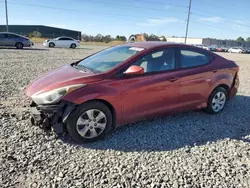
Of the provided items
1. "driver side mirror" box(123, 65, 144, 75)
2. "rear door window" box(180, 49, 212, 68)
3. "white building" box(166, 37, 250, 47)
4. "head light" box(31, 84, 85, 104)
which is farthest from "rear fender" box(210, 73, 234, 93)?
"white building" box(166, 37, 250, 47)

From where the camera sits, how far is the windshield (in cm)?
397

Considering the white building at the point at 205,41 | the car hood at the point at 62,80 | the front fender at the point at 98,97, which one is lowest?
the front fender at the point at 98,97

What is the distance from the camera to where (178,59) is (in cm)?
441

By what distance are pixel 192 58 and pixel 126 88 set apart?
1.77m

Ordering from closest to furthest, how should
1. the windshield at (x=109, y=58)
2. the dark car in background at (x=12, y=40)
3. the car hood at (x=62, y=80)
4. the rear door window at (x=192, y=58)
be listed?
the car hood at (x=62, y=80), the windshield at (x=109, y=58), the rear door window at (x=192, y=58), the dark car in background at (x=12, y=40)

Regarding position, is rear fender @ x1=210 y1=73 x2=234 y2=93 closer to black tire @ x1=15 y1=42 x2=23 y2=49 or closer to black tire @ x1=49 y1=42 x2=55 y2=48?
black tire @ x1=15 y1=42 x2=23 y2=49

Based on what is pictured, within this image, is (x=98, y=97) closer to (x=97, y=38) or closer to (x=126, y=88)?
(x=126, y=88)

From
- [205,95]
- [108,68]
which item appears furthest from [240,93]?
[108,68]

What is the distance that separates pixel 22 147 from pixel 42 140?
1.02 feet

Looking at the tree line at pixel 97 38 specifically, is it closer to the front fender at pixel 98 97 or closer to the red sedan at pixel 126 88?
the red sedan at pixel 126 88

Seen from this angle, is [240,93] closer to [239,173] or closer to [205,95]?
[205,95]

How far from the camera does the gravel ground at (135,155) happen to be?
2750mm

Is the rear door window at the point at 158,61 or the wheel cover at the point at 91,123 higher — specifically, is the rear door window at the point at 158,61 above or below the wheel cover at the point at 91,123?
above

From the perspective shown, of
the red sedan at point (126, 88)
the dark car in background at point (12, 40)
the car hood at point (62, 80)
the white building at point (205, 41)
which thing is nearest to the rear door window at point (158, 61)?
the red sedan at point (126, 88)
